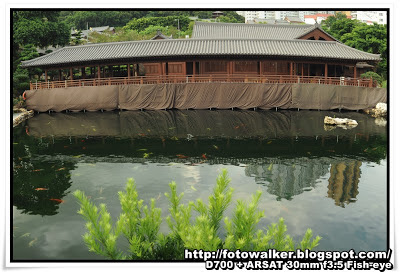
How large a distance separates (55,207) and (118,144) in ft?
24.2

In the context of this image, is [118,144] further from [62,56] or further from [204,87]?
[62,56]

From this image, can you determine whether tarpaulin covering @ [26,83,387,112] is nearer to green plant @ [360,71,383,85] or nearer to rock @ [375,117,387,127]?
rock @ [375,117,387,127]

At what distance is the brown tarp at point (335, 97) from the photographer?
26500mm

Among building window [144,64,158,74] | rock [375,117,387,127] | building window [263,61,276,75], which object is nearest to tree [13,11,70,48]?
building window [144,64,158,74]

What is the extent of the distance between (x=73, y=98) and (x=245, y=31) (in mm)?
24597

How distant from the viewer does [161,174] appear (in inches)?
496

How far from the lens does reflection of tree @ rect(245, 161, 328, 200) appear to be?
11.1 metres

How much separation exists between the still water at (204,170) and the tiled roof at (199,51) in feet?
27.4

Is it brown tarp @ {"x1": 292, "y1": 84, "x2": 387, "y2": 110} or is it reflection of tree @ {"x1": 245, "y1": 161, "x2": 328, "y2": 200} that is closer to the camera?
reflection of tree @ {"x1": 245, "y1": 161, "x2": 328, "y2": 200}

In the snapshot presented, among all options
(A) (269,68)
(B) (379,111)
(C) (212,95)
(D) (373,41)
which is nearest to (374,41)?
(D) (373,41)

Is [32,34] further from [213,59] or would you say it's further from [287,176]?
[287,176]

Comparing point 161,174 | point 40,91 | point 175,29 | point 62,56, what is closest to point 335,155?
point 161,174

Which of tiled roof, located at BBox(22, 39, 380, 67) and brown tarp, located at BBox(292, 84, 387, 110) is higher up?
tiled roof, located at BBox(22, 39, 380, 67)

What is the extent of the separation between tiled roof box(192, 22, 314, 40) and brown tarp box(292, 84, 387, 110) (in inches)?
697
